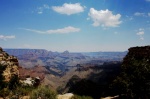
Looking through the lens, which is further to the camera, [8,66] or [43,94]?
[8,66]

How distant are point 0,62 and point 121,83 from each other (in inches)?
723

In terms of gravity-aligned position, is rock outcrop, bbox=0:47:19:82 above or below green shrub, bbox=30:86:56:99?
above

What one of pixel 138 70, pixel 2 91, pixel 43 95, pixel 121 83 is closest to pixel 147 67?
pixel 138 70

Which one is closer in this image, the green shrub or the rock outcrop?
the green shrub

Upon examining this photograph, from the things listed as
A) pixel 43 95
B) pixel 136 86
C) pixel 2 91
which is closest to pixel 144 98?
pixel 136 86

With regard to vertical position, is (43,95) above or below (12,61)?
below

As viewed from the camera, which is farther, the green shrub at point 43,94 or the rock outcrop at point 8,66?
the rock outcrop at point 8,66

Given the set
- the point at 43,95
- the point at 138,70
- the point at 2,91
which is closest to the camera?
the point at 43,95

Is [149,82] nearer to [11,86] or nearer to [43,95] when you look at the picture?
[43,95]

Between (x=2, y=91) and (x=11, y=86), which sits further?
(x=11, y=86)

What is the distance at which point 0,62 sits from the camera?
34.7m

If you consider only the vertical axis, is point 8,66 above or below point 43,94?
above

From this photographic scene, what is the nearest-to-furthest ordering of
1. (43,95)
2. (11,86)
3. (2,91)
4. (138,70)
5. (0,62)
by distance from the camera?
(43,95)
(138,70)
(2,91)
(11,86)
(0,62)

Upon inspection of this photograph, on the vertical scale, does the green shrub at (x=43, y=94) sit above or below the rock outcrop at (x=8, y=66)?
below
